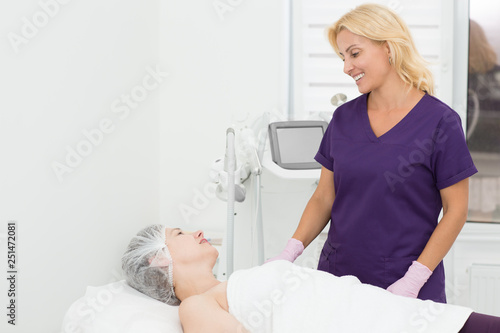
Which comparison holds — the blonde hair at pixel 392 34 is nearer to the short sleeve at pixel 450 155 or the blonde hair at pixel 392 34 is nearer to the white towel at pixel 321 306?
the short sleeve at pixel 450 155

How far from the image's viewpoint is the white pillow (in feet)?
4.23

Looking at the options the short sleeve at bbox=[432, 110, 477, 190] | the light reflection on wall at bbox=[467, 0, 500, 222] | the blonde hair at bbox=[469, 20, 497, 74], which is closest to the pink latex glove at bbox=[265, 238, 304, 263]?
the short sleeve at bbox=[432, 110, 477, 190]

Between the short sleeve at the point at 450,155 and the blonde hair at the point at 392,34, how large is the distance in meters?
0.15

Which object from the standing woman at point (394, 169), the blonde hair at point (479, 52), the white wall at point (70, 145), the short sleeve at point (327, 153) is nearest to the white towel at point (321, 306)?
the standing woman at point (394, 169)

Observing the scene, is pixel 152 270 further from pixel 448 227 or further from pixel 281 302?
pixel 448 227

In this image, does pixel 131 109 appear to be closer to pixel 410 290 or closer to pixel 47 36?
pixel 47 36

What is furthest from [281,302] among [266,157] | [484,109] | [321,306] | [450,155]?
[484,109]

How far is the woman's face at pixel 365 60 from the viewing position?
140 centimetres

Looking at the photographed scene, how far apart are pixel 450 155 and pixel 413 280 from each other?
0.32 metres

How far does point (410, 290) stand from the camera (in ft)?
4.31

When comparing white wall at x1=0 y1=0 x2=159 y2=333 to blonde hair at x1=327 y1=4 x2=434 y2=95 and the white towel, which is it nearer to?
the white towel

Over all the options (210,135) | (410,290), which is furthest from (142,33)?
(410,290)

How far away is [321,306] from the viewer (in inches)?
49.2

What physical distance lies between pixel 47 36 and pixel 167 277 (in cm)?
95
